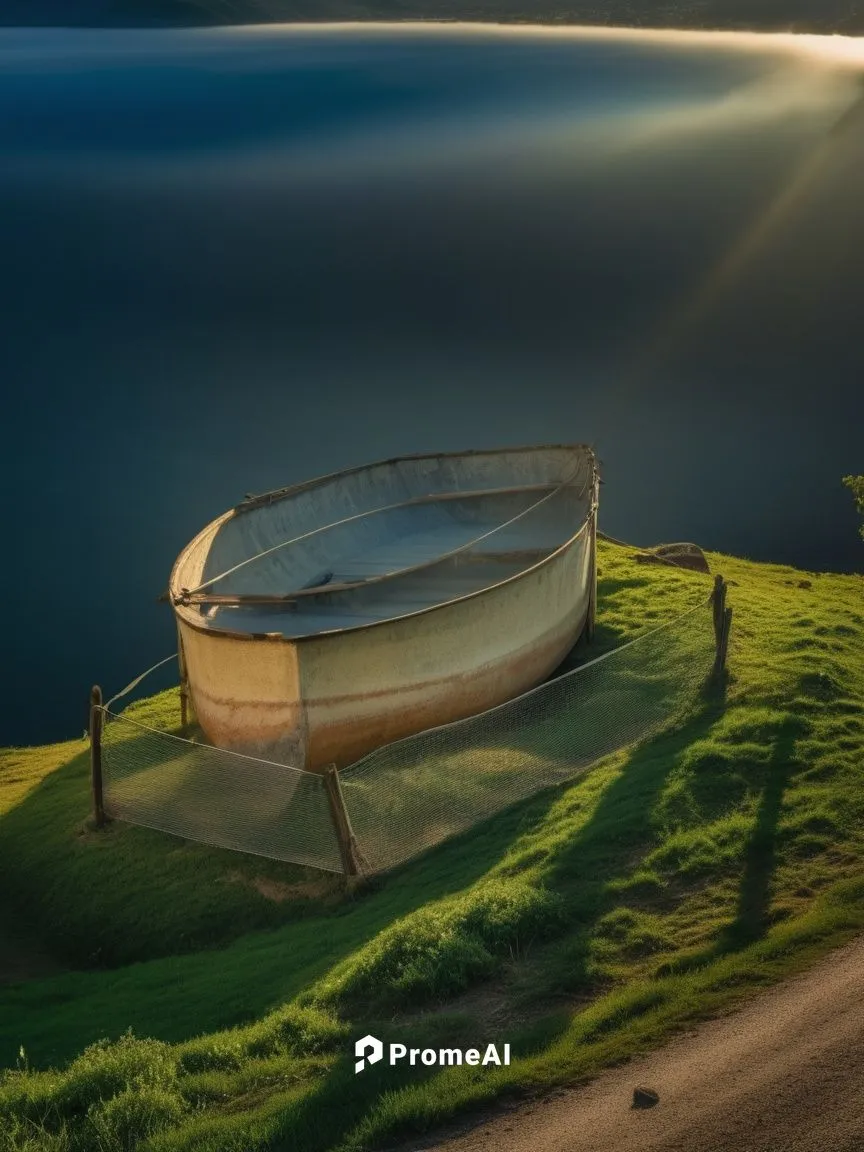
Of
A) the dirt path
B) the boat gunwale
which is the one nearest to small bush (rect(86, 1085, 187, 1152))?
the dirt path

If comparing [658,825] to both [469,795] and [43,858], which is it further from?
[43,858]

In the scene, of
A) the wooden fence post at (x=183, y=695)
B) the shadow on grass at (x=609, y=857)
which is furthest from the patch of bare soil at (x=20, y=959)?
the shadow on grass at (x=609, y=857)

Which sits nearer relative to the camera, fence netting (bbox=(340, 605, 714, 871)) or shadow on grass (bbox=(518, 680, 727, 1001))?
shadow on grass (bbox=(518, 680, 727, 1001))

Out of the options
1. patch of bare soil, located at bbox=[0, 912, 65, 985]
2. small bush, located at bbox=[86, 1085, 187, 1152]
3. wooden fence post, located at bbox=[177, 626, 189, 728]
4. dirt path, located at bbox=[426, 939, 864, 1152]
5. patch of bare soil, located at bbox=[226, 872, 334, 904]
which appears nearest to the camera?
dirt path, located at bbox=[426, 939, 864, 1152]

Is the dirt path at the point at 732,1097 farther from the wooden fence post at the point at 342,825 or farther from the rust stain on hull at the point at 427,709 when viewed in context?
the rust stain on hull at the point at 427,709

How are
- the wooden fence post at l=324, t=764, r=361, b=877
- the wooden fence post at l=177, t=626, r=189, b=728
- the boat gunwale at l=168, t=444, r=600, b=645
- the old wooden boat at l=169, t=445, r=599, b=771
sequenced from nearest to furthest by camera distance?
the wooden fence post at l=324, t=764, r=361, b=877 < the boat gunwale at l=168, t=444, r=600, b=645 < the old wooden boat at l=169, t=445, r=599, b=771 < the wooden fence post at l=177, t=626, r=189, b=728

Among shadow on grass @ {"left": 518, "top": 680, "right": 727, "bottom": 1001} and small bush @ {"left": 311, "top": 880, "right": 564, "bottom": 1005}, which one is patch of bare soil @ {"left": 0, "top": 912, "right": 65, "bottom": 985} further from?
shadow on grass @ {"left": 518, "top": 680, "right": 727, "bottom": 1001}

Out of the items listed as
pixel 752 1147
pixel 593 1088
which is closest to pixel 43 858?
pixel 593 1088
